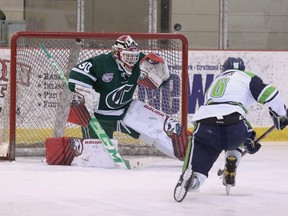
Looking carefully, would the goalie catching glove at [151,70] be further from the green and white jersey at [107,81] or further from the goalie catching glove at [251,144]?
the goalie catching glove at [251,144]

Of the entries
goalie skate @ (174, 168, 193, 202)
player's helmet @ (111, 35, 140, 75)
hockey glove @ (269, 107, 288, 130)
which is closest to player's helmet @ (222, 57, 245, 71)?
hockey glove @ (269, 107, 288, 130)

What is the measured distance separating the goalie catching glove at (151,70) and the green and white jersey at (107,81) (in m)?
0.04

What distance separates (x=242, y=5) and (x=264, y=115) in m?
1.25

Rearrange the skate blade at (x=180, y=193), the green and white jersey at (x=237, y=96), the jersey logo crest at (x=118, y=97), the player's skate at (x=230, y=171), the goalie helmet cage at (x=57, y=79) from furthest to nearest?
the goalie helmet cage at (x=57, y=79)
the jersey logo crest at (x=118, y=97)
the player's skate at (x=230, y=171)
the green and white jersey at (x=237, y=96)
the skate blade at (x=180, y=193)

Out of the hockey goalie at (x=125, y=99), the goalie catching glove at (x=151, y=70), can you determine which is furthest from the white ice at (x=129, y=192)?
the goalie catching glove at (x=151, y=70)

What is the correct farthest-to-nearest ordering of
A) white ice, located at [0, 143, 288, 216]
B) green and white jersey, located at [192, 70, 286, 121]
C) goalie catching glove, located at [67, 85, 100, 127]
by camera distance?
1. goalie catching glove, located at [67, 85, 100, 127]
2. green and white jersey, located at [192, 70, 286, 121]
3. white ice, located at [0, 143, 288, 216]

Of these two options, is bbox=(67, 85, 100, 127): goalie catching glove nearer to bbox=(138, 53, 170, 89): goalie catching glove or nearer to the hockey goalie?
the hockey goalie

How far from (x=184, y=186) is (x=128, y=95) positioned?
184 cm

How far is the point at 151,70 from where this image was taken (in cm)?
607

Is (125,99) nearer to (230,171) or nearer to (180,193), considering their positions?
(230,171)

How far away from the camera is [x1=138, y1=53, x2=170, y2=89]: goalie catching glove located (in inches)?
238

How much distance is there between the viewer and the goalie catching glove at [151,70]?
6047mm

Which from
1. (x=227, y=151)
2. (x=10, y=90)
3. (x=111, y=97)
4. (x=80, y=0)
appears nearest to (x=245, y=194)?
(x=227, y=151)

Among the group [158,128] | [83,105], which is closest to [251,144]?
[158,128]
